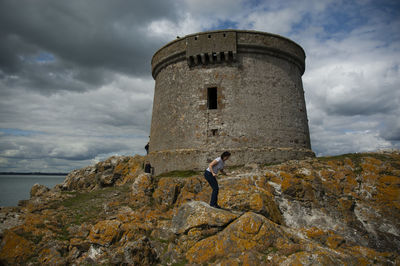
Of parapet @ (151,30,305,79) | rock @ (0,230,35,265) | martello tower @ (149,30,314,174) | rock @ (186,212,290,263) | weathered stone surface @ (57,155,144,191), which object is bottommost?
rock @ (0,230,35,265)

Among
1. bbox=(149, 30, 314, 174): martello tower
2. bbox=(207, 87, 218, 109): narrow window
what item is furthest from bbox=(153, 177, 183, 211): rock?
bbox=(207, 87, 218, 109): narrow window

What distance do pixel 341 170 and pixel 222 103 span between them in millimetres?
6235

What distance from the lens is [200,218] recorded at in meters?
6.73

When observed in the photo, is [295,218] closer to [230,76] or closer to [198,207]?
[198,207]

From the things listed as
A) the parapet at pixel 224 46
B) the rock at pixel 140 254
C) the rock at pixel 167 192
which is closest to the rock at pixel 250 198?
the rock at pixel 167 192

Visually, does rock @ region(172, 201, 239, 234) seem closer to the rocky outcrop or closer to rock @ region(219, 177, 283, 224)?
the rocky outcrop

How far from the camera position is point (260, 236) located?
A: 19.9ft

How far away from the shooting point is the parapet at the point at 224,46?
12.9 m

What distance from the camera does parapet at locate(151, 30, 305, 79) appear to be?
42.3ft

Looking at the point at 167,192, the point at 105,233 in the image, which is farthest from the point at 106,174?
the point at 105,233

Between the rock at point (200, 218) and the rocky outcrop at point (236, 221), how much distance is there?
3 cm

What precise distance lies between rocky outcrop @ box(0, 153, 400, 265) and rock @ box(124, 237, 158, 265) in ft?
0.08

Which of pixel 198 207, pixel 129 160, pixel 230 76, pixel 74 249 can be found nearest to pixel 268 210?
pixel 198 207

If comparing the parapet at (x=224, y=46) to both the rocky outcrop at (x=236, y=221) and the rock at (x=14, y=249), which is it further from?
the rock at (x=14, y=249)
